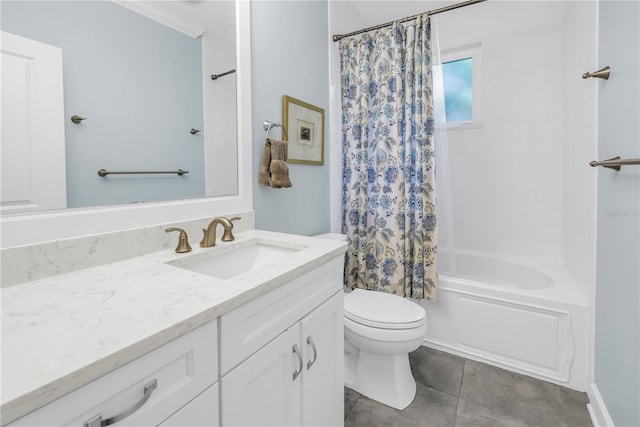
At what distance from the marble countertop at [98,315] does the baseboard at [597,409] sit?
1492mm

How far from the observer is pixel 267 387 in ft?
2.81

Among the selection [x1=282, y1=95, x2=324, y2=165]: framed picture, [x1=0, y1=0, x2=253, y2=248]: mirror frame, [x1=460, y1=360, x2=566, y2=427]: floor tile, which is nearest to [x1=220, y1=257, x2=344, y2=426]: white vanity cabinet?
[x1=0, y1=0, x2=253, y2=248]: mirror frame

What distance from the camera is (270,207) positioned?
1.74 m

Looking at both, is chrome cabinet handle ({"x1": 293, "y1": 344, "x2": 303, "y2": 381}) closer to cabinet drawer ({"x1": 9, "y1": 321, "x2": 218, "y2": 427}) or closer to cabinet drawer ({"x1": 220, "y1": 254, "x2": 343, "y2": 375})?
cabinet drawer ({"x1": 220, "y1": 254, "x2": 343, "y2": 375})

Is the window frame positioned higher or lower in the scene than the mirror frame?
higher

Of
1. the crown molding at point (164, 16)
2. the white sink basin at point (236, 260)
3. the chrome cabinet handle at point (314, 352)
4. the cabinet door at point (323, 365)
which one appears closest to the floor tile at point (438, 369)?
the cabinet door at point (323, 365)

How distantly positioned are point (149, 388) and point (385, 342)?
1.23m

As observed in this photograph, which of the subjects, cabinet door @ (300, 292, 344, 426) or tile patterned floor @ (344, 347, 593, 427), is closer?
cabinet door @ (300, 292, 344, 426)

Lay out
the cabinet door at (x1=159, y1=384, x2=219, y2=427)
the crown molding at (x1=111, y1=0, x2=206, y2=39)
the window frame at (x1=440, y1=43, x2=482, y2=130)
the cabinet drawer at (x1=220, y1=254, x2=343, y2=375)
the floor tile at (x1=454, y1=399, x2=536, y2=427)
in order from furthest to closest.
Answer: the window frame at (x1=440, y1=43, x2=482, y2=130)
the floor tile at (x1=454, y1=399, x2=536, y2=427)
the crown molding at (x1=111, y1=0, x2=206, y2=39)
the cabinet drawer at (x1=220, y1=254, x2=343, y2=375)
the cabinet door at (x1=159, y1=384, x2=219, y2=427)

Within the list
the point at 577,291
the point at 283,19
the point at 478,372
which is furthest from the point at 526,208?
the point at 283,19

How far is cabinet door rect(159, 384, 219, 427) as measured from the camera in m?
0.61

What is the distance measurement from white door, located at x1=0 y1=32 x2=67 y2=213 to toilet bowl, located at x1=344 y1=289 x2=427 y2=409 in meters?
1.37

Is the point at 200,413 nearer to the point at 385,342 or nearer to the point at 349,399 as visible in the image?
the point at 385,342

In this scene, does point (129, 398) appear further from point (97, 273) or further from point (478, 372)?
point (478, 372)
